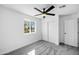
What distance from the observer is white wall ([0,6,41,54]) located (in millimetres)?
2961

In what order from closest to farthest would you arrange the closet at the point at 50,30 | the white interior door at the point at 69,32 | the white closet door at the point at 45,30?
the white interior door at the point at 69,32
the closet at the point at 50,30
the white closet door at the point at 45,30

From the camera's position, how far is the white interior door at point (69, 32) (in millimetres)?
4350

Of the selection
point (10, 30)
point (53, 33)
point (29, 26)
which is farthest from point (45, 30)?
point (10, 30)

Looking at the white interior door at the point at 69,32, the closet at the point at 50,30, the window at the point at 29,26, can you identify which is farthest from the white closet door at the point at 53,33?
the window at the point at 29,26

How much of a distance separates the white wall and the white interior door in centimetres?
330

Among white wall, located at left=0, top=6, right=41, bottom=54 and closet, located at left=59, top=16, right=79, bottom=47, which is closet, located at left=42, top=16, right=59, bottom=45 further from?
white wall, located at left=0, top=6, right=41, bottom=54

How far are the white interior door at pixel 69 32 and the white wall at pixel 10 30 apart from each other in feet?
10.8

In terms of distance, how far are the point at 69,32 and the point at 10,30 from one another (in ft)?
13.5

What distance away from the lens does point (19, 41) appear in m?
3.99

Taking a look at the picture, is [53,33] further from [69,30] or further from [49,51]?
[49,51]

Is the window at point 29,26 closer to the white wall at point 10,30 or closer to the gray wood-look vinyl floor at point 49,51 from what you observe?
the white wall at point 10,30

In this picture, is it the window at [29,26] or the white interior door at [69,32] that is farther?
the window at [29,26]

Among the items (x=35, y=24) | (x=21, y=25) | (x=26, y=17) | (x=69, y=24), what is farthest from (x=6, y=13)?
(x=69, y=24)

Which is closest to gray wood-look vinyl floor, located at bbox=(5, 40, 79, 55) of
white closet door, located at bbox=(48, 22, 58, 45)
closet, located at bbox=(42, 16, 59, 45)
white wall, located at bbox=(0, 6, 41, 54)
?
white wall, located at bbox=(0, 6, 41, 54)
